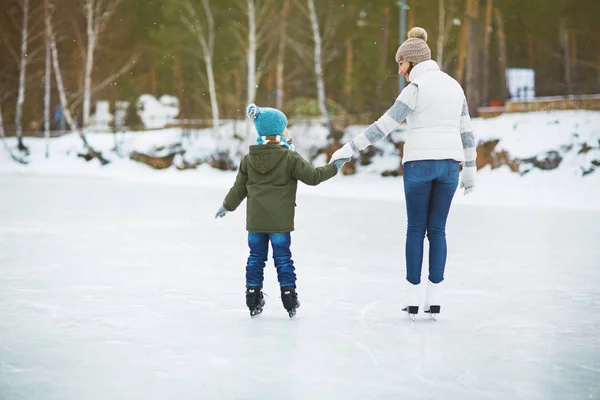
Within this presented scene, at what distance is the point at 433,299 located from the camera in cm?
603

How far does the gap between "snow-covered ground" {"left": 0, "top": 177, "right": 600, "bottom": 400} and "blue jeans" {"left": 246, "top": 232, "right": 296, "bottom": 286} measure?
0.28m

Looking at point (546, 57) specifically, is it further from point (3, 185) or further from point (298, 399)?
point (298, 399)

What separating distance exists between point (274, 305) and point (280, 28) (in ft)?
88.5

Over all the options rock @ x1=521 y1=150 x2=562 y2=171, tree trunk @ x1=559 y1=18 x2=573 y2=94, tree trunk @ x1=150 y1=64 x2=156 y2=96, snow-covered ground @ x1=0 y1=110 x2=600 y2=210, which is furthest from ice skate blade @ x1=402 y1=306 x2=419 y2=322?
tree trunk @ x1=150 y1=64 x2=156 y2=96

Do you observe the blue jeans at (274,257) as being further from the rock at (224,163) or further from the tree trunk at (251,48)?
the tree trunk at (251,48)

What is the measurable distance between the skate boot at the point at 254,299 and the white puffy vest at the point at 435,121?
4.05 ft

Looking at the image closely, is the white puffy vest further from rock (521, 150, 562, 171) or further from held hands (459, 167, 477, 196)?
rock (521, 150, 562, 171)

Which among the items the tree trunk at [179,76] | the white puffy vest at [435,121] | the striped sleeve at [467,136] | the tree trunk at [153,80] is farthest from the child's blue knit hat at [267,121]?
the tree trunk at [153,80]

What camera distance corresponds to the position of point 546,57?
41.8 meters

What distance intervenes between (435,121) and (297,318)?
1.51 m

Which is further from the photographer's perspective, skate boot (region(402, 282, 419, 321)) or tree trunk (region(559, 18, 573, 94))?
tree trunk (region(559, 18, 573, 94))

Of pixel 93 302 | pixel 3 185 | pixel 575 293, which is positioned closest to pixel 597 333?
pixel 575 293

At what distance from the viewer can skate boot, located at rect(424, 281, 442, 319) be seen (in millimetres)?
6020

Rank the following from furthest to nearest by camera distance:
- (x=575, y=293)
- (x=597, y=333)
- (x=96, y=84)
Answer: (x=96, y=84)
(x=575, y=293)
(x=597, y=333)
